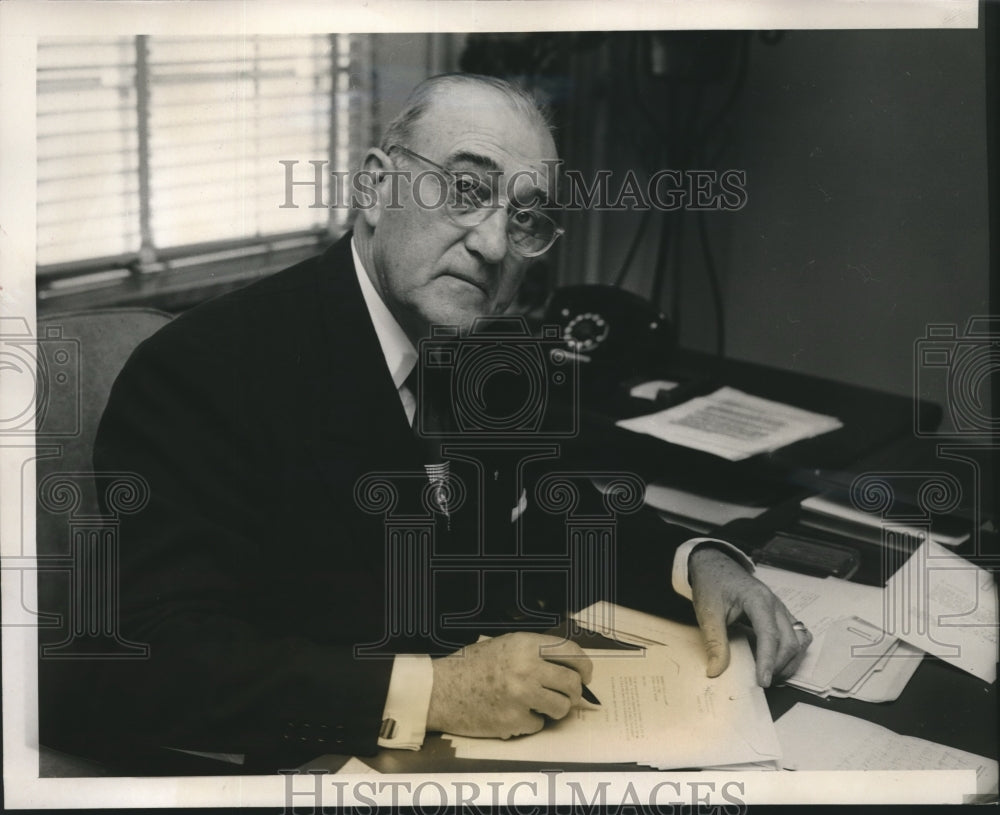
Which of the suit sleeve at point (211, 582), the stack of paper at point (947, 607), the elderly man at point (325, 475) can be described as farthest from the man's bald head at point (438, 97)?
the stack of paper at point (947, 607)

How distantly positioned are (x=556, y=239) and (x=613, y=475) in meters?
0.38

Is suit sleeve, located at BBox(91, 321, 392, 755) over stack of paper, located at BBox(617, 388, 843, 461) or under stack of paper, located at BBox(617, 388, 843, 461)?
under

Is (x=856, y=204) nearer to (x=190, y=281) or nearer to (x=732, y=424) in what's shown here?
(x=732, y=424)

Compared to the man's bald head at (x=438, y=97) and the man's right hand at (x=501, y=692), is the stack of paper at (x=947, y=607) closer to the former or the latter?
the man's right hand at (x=501, y=692)

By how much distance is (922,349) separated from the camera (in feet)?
6.09

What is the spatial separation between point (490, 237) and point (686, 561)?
1.91 feet

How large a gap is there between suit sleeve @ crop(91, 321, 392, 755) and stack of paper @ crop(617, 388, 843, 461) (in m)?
0.58

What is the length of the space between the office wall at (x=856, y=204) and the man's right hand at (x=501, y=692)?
598 millimetres

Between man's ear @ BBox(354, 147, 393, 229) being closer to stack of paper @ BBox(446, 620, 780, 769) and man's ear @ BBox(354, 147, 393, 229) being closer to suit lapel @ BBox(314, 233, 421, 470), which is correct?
suit lapel @ BBox(314, 233, 421, 470)

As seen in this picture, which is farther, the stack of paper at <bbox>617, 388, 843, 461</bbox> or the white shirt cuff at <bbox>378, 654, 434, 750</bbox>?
the stack of paper at <bbox>617, 388, 843, 461</bbox>

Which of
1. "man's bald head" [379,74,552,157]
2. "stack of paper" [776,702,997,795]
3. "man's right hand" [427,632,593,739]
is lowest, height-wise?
"stack of paper" [776,702,997,795]

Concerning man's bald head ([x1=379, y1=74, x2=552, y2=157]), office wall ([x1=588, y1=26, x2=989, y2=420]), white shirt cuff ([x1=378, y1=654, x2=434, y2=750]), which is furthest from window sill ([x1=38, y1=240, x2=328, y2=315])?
white shirt cuff ([x1=378, y1=654, x2=434, y2=750])

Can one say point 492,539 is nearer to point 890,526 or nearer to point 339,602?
point 339,602

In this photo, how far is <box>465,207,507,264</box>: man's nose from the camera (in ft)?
5.72
